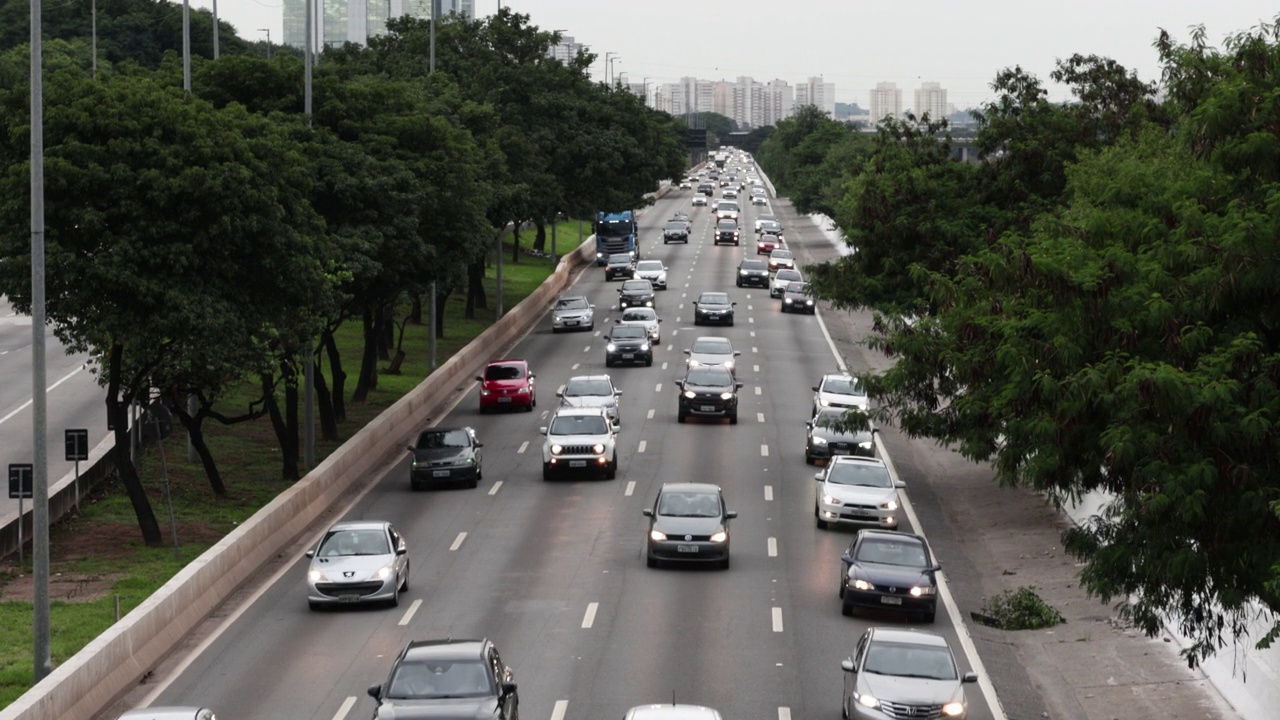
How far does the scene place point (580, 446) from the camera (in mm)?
40562

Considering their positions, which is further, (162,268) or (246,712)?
(162,268)

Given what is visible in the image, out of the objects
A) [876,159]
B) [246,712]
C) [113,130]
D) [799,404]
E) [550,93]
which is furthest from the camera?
[550,93]

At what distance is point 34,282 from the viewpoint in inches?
879

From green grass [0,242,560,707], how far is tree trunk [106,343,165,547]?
1.48ft

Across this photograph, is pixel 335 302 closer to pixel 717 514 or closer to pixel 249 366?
pixel 249 366

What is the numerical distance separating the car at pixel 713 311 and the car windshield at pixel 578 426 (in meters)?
30.7

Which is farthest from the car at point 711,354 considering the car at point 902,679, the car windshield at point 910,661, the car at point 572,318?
the car windshield at point 910,661

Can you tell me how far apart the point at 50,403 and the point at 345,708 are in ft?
114

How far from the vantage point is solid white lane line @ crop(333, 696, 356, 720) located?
21.8 metres

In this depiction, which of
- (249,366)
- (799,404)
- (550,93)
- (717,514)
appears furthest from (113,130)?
(550,93)

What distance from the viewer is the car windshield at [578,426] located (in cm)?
4106

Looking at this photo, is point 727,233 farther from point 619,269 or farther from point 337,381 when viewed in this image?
point 337,381

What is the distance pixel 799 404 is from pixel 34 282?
33539 mm

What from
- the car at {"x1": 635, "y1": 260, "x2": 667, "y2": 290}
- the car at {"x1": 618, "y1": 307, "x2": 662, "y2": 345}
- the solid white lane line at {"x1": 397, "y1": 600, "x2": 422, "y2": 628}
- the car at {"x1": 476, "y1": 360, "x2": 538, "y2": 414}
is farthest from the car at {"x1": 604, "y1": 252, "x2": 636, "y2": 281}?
the solid white lane line at {"x1": 397, "y1": 600, "x2": 422, "y2": 628}
